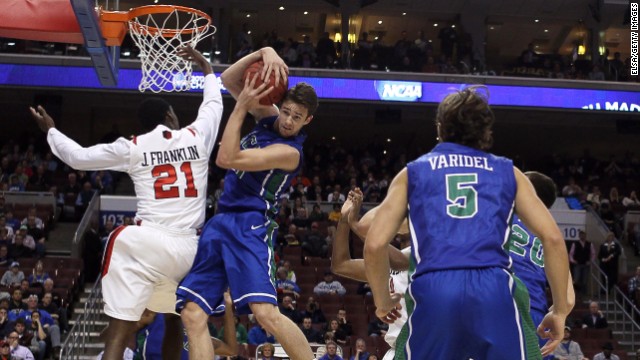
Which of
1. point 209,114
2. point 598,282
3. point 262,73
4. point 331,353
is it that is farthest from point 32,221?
point 262,73

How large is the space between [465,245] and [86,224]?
63.5 feet

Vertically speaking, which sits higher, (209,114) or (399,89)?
(209,114)

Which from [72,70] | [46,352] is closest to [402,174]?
[46,352]

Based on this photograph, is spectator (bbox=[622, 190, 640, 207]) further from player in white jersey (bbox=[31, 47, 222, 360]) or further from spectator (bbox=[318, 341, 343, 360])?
player in white jersey (bbox=[31, 47, 222, 360])

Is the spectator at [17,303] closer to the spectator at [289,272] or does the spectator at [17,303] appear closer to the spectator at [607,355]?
the spectator at [289,272]

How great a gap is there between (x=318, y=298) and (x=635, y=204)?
12484mm

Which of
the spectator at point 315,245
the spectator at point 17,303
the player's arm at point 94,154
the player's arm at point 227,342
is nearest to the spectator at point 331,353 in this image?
the spectator at point 17,303

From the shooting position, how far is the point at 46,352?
634 inches

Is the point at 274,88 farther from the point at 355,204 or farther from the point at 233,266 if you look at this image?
the point at 233,266

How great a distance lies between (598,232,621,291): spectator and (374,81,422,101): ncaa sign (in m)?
7.21

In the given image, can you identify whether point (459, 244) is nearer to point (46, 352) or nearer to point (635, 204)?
point (46, 352)

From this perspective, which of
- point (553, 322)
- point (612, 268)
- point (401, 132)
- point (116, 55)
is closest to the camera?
point (553, 322)

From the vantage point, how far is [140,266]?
6.24 m

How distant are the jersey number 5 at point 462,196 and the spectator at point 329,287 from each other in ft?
49.0
